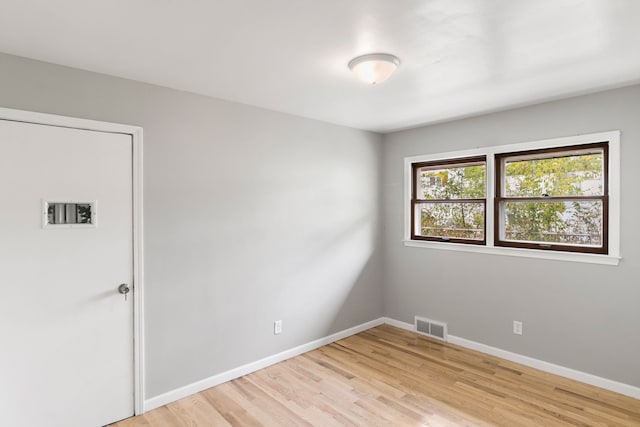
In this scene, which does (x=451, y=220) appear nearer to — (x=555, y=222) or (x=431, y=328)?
(x=555, y=222)

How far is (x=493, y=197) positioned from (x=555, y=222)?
62 centimetres

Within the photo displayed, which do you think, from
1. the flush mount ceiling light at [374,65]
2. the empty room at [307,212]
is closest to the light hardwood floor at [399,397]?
the empty room at [307,212]

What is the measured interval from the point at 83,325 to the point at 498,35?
3276mm

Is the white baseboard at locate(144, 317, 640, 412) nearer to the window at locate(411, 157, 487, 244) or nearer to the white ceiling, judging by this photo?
the window at locate(411, 157, 487, 244)

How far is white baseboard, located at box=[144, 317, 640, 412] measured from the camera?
2889 millimetres

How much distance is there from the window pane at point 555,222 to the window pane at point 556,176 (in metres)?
0.11

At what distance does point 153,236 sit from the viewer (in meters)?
2.80

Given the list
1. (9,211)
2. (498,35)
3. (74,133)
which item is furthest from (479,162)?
(9,211)

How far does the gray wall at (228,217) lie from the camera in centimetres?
270

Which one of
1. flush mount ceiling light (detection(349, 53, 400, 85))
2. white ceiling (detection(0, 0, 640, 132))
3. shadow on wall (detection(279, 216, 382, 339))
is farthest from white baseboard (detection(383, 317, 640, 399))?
flush mount ceiling light (detection(349, 53, 400, 85))

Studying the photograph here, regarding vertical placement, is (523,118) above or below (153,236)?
above

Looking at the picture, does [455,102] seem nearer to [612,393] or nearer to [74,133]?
[612,393]

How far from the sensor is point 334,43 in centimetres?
212

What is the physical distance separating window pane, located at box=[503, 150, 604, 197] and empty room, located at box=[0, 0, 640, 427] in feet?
0.07
